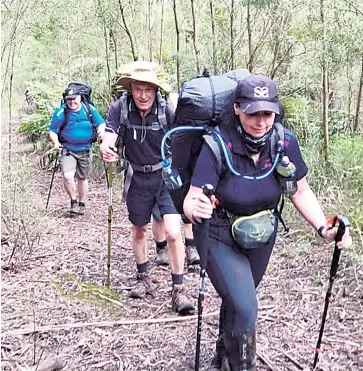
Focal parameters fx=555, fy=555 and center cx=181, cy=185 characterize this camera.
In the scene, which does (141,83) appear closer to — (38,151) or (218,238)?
(218,238)

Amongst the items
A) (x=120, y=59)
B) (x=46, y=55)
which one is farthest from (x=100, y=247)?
(x=46, y=55)

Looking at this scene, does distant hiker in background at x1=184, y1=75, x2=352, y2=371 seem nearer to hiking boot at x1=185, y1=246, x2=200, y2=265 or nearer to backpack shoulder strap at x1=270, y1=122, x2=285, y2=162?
backpack shoulder strap at x1=270, y1=122, x2=285, y2=162

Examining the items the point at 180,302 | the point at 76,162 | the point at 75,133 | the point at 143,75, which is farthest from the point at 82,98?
the point at 180,302

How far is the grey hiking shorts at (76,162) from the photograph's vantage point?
817cm

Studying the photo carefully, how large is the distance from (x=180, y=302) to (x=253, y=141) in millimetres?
1883

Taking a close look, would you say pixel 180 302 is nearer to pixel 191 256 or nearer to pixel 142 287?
pixel 142 287

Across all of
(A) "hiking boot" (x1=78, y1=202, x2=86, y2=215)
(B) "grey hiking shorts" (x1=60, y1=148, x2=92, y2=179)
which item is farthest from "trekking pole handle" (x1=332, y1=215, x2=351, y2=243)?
(B) "grey hiking shorts" (x1=60, y1=148, x2=92, y2=179)

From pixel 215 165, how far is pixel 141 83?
70.6 inches

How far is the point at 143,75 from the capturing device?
169 inches

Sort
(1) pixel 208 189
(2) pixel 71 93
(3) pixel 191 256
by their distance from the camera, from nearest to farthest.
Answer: (1) pixel 208 189, (3) pixel 191 256, (2) pixel 71 93

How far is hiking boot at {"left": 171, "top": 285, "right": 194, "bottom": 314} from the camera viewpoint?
4.30 metres

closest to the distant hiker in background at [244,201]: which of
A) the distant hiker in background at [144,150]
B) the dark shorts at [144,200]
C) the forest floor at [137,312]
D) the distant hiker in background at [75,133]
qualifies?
the forest floor at [137,312]

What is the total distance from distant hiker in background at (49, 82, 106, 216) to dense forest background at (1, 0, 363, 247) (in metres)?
0.99

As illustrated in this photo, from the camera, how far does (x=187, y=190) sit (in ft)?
10.5
